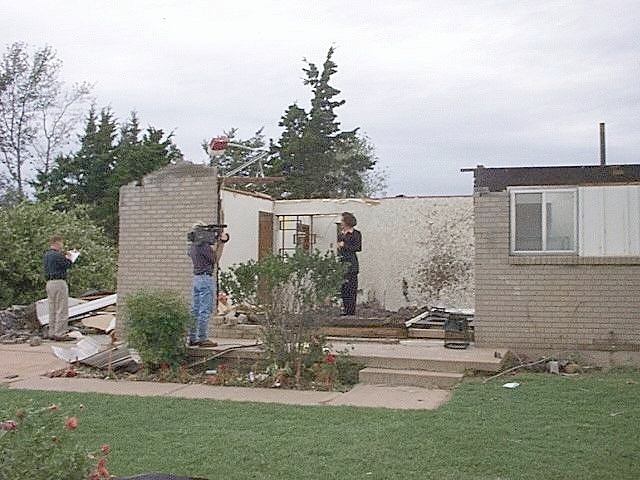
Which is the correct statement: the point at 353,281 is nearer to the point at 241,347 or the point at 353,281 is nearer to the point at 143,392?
the point at 241,347

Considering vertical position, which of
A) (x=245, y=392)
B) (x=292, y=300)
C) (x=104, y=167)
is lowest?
(x=245, y=392)

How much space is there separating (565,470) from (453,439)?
3.50ft

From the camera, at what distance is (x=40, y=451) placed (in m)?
4.06

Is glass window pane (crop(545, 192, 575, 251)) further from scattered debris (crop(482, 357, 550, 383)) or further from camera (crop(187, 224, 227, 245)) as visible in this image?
camera (crop(187, 224, 227, 245))

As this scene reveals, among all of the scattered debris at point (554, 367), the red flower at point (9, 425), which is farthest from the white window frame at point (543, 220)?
the red flower at point (9, 425)

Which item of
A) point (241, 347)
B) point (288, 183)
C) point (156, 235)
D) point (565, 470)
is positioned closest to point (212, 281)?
point (241, 347)

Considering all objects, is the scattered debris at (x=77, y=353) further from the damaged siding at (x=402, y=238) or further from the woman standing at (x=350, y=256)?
the damaged siding at (x=402, y=238)

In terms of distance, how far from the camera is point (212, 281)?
36.5 ft

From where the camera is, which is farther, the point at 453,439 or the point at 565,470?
the point at 453,439

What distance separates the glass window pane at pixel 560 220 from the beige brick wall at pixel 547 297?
0.90ft

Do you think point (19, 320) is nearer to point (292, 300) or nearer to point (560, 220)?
point (292, 300)

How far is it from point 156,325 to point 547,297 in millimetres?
4989

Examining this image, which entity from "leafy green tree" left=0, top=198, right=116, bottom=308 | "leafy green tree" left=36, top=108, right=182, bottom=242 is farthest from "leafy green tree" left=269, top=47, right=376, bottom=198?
"leafy green tree" left=0, top=198, right=116, bottom=308

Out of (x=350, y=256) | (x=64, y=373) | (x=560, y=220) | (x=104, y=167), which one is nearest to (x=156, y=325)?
(x=64, y=373)
